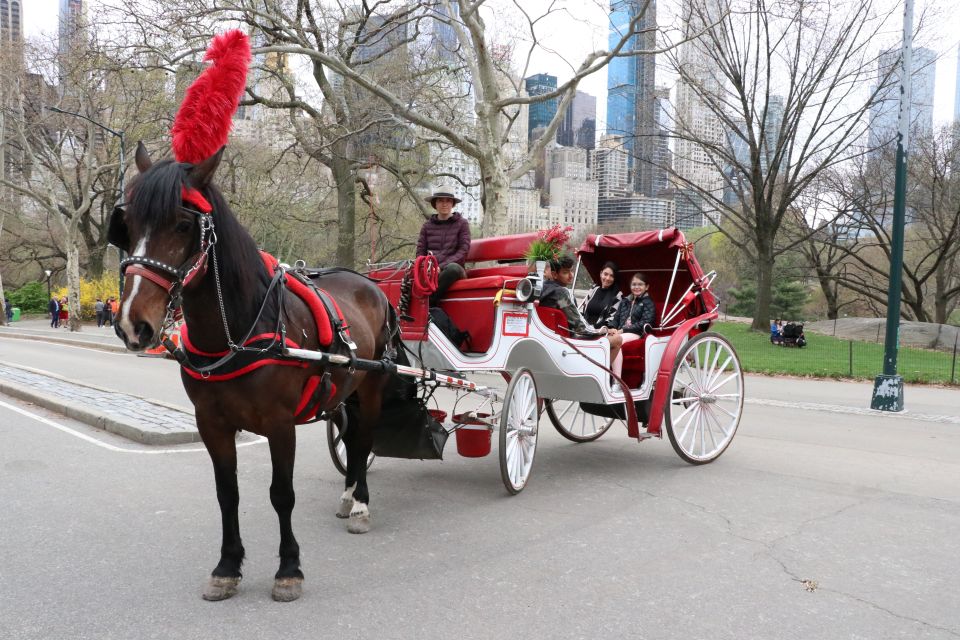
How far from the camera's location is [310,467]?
6750 mm

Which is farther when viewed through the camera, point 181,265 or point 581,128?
point 581,128

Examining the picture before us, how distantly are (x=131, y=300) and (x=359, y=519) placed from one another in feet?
7.89

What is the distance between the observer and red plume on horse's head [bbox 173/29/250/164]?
3607mm

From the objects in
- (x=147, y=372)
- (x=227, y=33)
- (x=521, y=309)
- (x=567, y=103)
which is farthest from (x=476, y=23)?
(x=227, y=33)

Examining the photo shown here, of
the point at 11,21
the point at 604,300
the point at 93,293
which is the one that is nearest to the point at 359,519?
the point at 604,300

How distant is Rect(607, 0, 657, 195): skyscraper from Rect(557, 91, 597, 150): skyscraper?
110cm

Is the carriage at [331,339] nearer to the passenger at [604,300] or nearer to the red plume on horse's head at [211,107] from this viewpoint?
the red plume on horse's head at [211,107]

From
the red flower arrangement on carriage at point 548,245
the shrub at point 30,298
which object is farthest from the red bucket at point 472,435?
the shrub at point 30,298

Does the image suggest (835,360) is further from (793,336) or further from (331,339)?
(331,339)

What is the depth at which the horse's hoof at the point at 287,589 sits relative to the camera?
12.3 feet

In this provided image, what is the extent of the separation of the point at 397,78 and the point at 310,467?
649 inches

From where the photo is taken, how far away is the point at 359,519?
194 inches

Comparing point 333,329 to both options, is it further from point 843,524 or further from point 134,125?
point 134,125

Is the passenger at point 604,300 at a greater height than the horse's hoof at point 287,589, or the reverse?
the passenger at point 604,300
